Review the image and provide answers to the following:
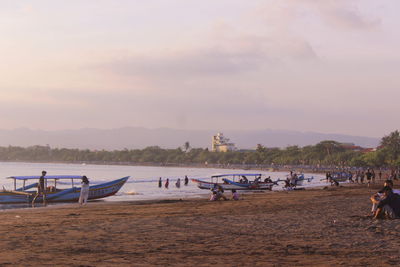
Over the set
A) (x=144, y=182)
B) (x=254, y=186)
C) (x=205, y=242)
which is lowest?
(x=144, y=182)

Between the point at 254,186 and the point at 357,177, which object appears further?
the point at 357,177

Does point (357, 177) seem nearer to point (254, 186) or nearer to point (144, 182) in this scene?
point (254, 186)

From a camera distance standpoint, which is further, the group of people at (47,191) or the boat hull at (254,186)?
the boat hull at (254,186)

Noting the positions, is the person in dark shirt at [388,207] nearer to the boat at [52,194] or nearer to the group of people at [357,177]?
the boat at [52,194]

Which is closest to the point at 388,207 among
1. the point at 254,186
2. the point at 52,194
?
the point at 52,194

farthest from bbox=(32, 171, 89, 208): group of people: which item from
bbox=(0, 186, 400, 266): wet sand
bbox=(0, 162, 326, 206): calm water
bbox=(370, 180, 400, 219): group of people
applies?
bbox=(370, 180, 400, 219): group of people

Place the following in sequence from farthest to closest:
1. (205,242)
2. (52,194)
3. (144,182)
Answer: (144,182)
(52,194)
(205,242)

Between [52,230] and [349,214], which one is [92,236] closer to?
[52,230]

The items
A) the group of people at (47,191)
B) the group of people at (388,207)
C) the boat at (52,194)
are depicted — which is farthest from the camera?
the boat at (52,194)

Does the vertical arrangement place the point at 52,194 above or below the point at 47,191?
below

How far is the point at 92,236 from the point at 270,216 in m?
6.37

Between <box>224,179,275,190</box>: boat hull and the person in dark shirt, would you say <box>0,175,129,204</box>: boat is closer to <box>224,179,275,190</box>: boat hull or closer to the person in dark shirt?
<box>224,179,275,190</box>: boat hull

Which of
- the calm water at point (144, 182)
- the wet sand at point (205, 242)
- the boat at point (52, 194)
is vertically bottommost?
the calm water at point (144, 182)

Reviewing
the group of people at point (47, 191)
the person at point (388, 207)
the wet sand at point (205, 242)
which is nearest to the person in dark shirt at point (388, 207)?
the person at point (388, 207)
